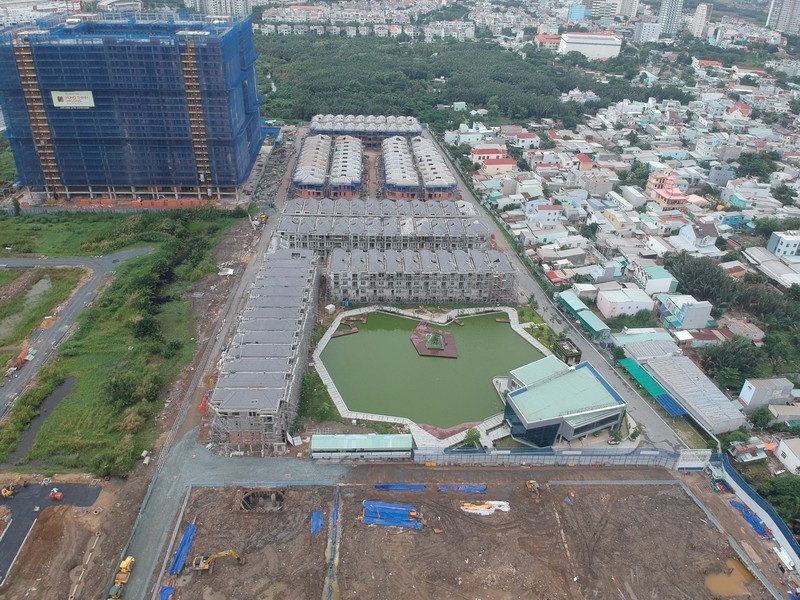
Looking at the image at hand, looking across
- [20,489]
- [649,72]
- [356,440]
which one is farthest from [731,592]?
[649,72]

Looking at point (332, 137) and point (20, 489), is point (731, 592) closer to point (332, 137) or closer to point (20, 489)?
point (20, 489)

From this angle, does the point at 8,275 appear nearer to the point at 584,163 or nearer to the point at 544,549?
the point at 544,549

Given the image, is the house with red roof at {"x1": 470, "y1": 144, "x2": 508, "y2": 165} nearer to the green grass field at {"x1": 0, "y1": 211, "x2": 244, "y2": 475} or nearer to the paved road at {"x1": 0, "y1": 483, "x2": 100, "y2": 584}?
the green grass field at {"x1": 0, "y1": 211, "x2": 244, "y2": 475}

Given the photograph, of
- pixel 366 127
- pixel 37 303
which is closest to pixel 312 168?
pixel 366 127

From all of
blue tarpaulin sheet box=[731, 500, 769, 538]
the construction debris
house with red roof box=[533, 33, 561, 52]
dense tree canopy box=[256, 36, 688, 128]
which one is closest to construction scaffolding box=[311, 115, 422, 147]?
dense tree canopy box=[256, 36, 688, 128]

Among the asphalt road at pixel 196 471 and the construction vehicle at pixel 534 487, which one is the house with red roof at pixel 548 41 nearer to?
the asphalt road at pixel 196 471

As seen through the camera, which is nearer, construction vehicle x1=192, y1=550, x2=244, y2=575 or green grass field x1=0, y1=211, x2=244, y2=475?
construction vehicle x1=192, y1=550, x2=244, y2=575
